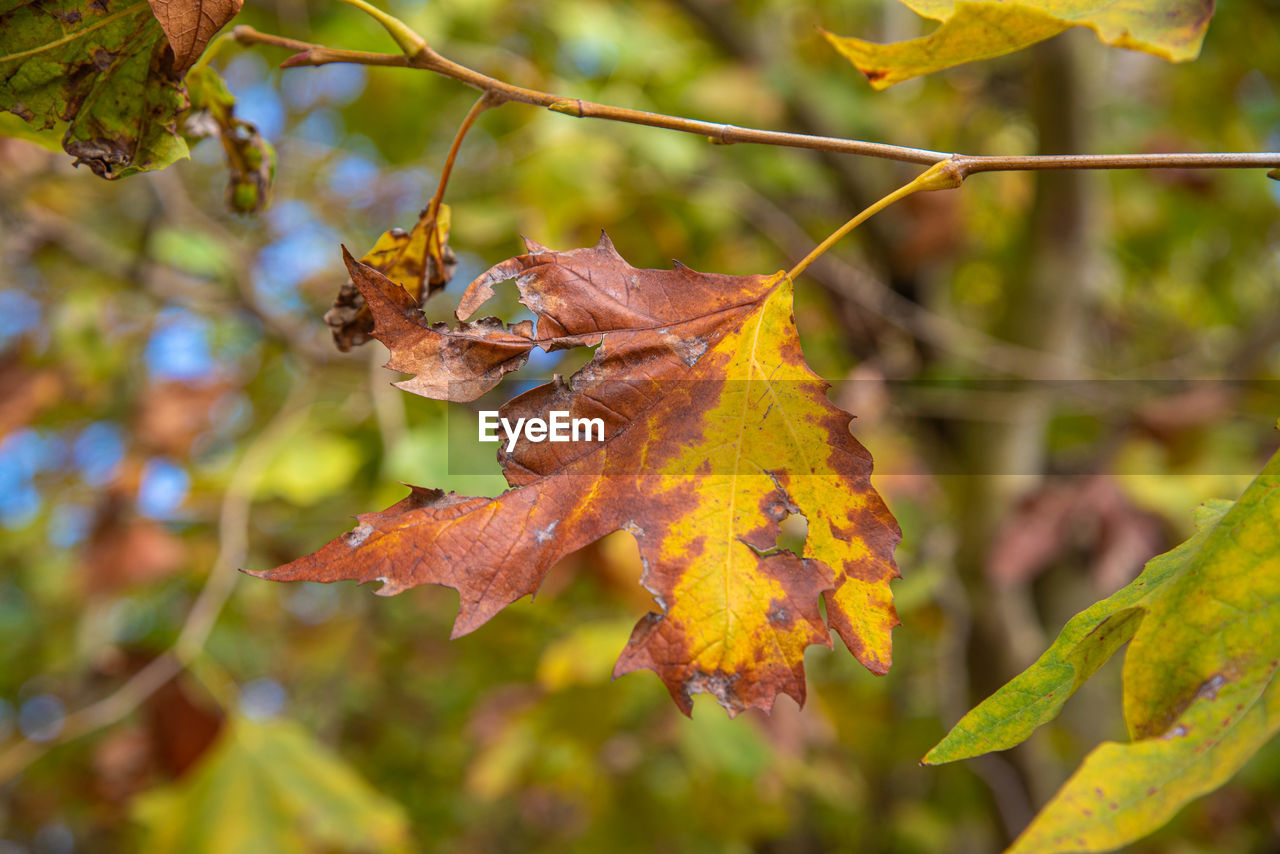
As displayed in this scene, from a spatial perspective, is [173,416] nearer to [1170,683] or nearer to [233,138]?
[233,138]

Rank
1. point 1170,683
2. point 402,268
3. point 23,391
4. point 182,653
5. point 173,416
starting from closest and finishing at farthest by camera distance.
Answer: point 1170,683
point 402,268
point 182,653
point 23,391
point 173,416

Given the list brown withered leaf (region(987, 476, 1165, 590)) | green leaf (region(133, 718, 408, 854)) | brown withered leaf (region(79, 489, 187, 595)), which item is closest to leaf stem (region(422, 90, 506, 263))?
green leaf (region(133, 718, 408, 854))

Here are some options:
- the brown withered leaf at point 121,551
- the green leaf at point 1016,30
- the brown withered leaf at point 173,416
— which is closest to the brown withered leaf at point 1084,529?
the green leaf at point 1016,30

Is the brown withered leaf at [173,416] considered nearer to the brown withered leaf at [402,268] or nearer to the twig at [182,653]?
the twig at [182,653]

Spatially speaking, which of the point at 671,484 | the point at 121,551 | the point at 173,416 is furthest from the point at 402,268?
the point at 173,416

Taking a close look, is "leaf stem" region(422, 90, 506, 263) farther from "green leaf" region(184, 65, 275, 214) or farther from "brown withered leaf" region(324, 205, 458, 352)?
"green leaf" region(184, 65, 275, 214)

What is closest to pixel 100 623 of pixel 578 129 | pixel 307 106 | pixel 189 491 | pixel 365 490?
pixel 189 491

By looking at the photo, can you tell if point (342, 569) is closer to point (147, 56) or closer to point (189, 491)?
point (147, 56)
